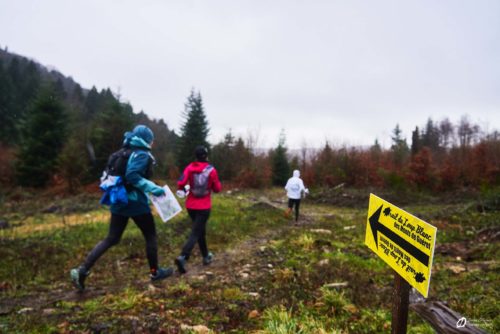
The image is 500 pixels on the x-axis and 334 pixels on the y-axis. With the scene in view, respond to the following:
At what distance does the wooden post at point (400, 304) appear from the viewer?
1.87 meters

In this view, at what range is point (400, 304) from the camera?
6.17 ft

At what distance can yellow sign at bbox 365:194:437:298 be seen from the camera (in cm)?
156

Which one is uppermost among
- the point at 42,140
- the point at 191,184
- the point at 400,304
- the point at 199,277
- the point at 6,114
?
the point at 6,114

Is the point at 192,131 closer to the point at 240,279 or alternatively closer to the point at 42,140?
the point at 42,140

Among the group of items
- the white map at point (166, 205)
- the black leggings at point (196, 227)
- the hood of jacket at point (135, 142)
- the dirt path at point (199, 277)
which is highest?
the hood of jacket at point (135, 142)

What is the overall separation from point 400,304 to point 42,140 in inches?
1209

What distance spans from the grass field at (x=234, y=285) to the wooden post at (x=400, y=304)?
2.58 ft

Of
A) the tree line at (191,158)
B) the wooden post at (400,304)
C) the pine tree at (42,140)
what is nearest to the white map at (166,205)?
the wooden post at (400,304)

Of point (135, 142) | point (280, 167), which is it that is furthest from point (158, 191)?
point (280, 167)

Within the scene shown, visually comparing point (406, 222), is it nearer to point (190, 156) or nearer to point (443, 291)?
point (443, 291)

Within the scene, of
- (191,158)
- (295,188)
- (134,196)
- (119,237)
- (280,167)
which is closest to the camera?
(134,196)

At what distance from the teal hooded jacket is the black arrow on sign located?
9.49 feet

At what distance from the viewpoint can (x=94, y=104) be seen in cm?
5928

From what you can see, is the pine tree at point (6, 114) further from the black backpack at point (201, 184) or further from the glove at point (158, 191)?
the glove at point (158, 191)
